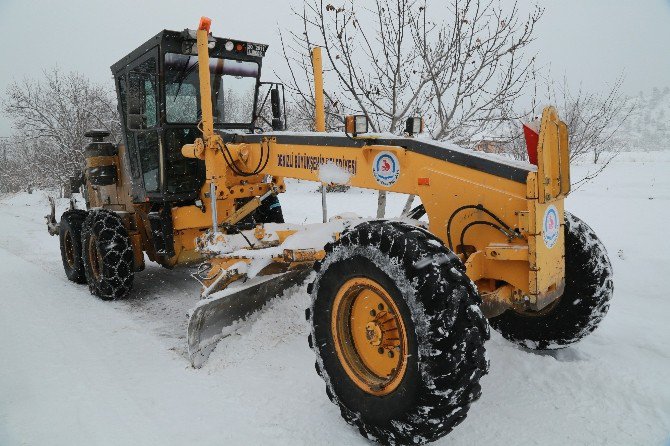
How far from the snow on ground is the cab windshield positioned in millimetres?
2259

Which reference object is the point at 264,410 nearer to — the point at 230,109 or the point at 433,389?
the point at 433,389

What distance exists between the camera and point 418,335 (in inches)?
91.7

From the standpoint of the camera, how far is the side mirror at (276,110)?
5375 millimetres

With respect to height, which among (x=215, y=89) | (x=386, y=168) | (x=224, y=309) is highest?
(x=215, y=89)

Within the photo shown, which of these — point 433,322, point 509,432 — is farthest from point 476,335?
point 509,432

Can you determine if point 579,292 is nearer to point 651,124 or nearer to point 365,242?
point 365,242

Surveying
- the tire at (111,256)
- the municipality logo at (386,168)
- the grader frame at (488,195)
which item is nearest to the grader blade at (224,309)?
the grader frame at (488,195)

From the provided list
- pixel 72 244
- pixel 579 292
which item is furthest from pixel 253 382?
pixel 72 244

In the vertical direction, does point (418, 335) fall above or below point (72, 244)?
above

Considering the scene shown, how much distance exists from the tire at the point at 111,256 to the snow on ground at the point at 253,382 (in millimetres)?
203

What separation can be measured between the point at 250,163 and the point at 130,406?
7.91 ft

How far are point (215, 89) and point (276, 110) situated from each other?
809mm

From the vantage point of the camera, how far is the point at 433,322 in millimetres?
2289

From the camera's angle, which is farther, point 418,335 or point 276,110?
point 276,110
